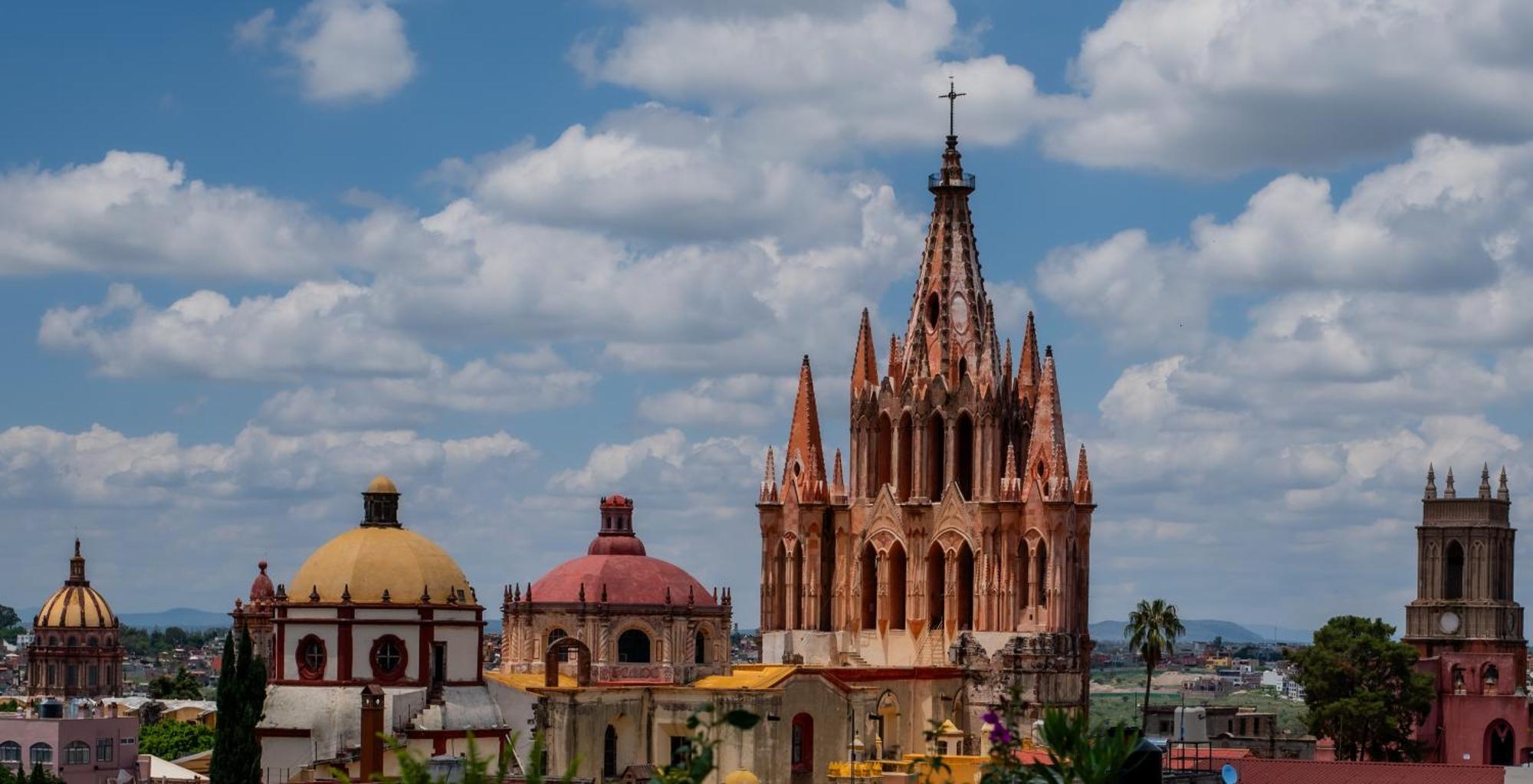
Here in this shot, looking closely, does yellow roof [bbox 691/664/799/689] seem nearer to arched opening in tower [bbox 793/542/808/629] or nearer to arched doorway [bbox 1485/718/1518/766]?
arched opening in tower [bbox 793/542/808/629]

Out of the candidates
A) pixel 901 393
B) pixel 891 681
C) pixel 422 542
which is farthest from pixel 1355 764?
pixel 422 542

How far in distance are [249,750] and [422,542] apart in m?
9.37

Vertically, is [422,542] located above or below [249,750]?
above

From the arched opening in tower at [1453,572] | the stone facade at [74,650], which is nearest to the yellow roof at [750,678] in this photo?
the arched opening in tower at [1453,572]

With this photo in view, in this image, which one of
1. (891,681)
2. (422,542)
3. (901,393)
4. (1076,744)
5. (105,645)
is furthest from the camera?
(105,645)

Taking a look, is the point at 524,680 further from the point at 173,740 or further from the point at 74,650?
the point at 74,650

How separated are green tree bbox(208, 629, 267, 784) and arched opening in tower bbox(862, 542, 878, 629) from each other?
2586cm

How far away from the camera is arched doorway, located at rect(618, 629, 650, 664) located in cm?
9750

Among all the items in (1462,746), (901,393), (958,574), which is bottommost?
(1462,746)

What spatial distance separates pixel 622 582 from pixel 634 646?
2.58 metres

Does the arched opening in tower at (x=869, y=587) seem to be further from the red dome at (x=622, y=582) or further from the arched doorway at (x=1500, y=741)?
the arched doorway at (x=1500, y=741)

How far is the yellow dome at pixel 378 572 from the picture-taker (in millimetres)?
80500

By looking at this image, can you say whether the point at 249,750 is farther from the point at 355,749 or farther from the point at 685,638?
the point at 685,638

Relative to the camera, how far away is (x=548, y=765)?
78.1 meters
